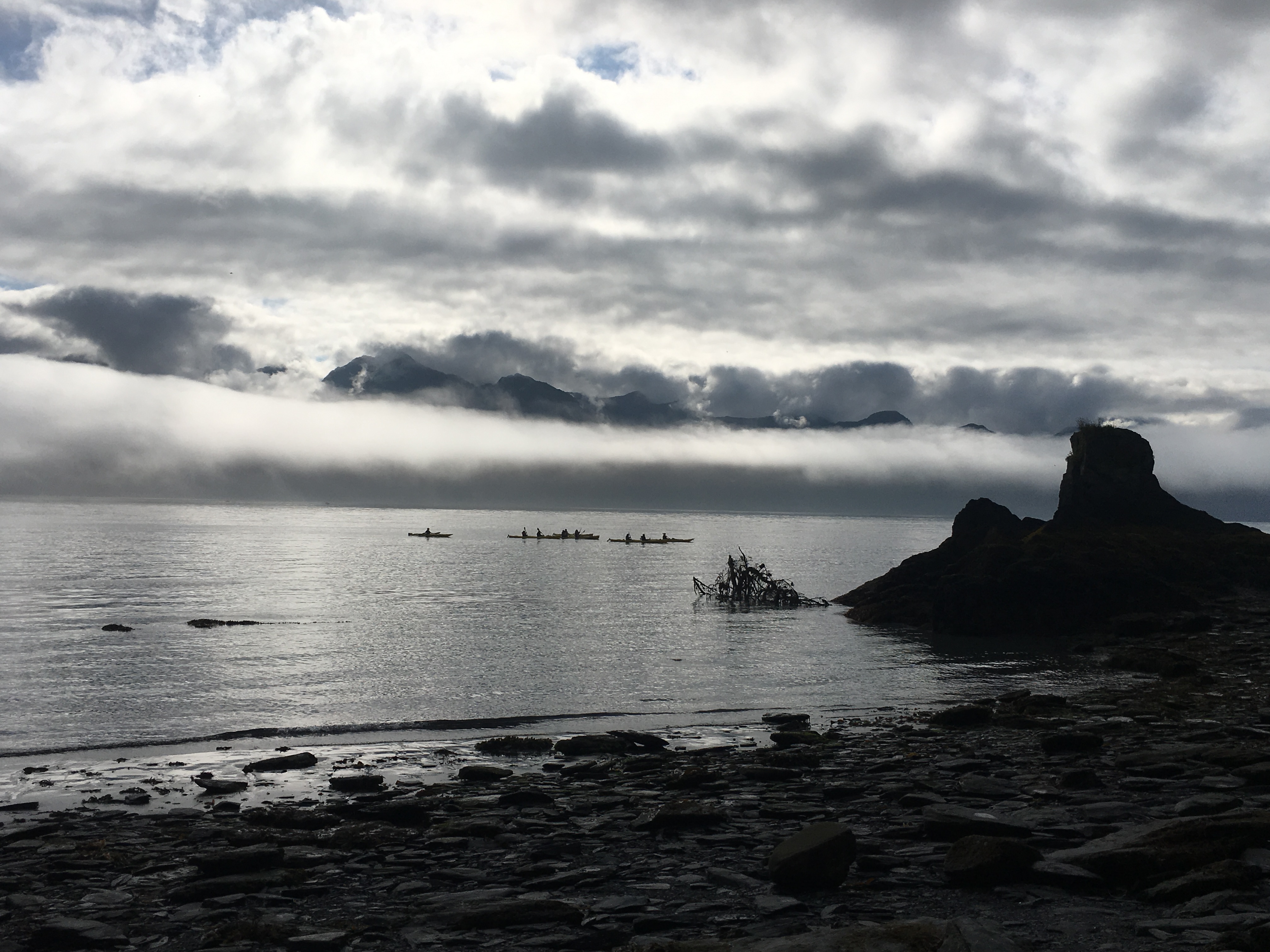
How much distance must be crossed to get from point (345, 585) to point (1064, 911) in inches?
3795

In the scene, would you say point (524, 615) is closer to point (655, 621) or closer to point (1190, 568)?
point (655, 621)

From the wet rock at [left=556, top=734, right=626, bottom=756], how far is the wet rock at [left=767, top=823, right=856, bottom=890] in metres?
14.3

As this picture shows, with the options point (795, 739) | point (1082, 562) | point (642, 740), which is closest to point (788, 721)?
point (795, 739)

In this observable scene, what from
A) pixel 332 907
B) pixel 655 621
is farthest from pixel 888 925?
pixel 655 621

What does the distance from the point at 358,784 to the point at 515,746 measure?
21.3ft

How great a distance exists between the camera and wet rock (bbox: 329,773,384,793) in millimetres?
22141

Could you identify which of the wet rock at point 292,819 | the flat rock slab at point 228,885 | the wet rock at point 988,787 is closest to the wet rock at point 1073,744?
the wet rock at point 988,787

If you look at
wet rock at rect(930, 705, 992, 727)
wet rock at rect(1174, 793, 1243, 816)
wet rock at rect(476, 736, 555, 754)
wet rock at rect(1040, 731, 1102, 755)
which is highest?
wet rock at rect(1174, 793, 1243, 816)

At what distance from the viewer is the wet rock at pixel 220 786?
2223 centimetres

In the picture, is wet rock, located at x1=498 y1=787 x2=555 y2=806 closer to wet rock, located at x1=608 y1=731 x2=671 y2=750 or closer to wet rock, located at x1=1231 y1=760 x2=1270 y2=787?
wet rock, located at x1=608 y1=731 x2=671 y2=750

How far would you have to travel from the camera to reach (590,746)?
2738cm

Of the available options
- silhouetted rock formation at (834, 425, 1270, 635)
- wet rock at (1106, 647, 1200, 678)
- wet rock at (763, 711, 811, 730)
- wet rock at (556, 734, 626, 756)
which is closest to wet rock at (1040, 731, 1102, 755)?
wet rock at (763, 711, 811, 730)

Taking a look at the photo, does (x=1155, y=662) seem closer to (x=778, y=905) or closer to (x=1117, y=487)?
(x=1117, y=487)

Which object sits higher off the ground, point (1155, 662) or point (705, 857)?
point (705, 857)
